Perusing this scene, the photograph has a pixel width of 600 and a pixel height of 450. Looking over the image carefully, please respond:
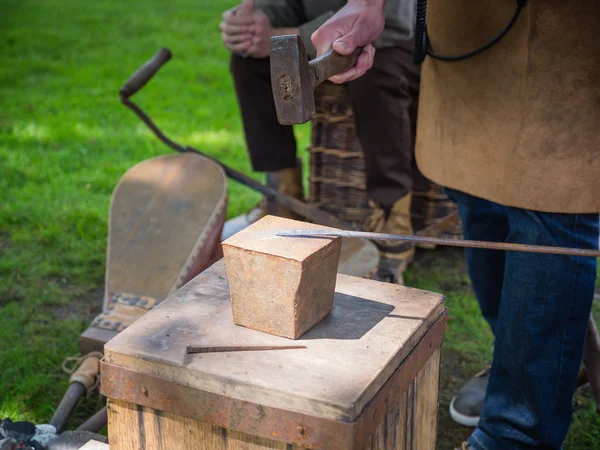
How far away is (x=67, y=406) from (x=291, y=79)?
121 cm

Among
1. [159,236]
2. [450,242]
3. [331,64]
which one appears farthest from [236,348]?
[159,236]

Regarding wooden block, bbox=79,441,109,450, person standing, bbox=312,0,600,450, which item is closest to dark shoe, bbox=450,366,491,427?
person standing, bbox=312,0,600,450

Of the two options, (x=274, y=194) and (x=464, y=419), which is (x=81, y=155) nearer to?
(x=274, y=194)

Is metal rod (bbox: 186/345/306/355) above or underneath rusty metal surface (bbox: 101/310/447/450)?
above

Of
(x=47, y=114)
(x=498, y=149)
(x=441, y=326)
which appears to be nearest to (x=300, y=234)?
(x=441, y=326)

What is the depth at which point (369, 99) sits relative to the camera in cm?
294

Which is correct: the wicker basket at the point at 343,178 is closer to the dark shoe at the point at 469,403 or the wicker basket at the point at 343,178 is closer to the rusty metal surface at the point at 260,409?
the dark shoe at the point at 469,403

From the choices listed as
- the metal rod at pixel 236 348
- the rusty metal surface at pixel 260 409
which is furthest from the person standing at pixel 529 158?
the metal rod at pixel 236 348

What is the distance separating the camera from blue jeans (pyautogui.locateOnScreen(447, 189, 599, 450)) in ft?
5.60

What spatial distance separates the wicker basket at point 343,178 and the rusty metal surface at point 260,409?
1.94 meters

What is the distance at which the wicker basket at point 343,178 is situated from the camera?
3.27m

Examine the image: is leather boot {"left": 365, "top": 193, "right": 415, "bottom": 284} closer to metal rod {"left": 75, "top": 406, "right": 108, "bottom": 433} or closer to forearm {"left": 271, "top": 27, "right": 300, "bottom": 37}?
forearm {"left": 271, "top": 27, "right": 300, "bottom": 37}

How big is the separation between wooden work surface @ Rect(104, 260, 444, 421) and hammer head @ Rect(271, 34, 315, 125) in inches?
15.6

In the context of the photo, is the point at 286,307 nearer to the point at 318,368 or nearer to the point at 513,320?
the point at 318,368
